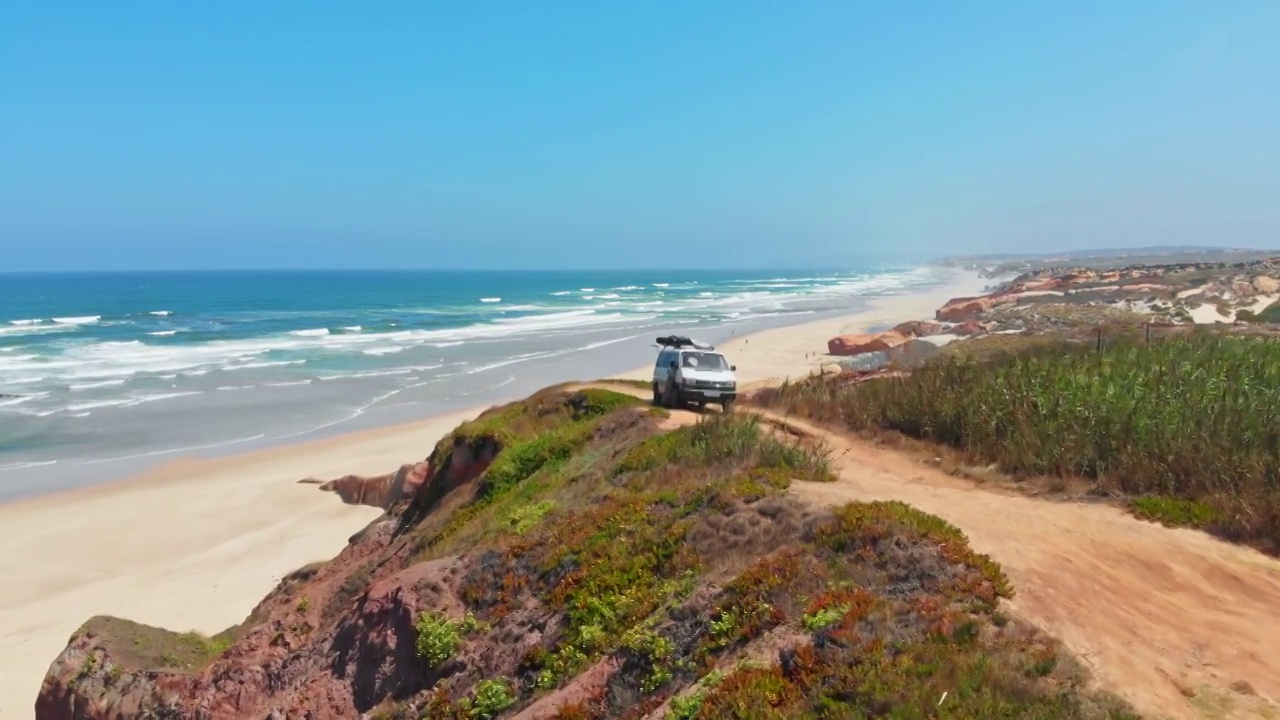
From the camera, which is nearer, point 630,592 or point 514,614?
point 630,592

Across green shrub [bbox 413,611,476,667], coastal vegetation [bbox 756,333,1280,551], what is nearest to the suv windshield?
coastal vegetation [bbox 756,333,1280,551]

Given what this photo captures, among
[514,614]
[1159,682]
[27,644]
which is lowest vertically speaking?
[27,644]

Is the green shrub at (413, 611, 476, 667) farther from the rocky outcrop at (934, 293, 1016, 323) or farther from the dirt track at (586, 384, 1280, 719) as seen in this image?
the rocky outcrop at (934, 293, 1016, 323)

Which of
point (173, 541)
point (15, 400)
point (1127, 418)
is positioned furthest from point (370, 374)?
point (1127, 418)

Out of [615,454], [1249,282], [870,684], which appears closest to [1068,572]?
[870,684]

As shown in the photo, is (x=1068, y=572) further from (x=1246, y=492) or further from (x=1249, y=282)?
(x=1249, y=282)

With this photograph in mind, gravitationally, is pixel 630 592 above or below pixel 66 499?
above

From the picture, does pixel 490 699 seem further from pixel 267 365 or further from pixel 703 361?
pixel 267 365
